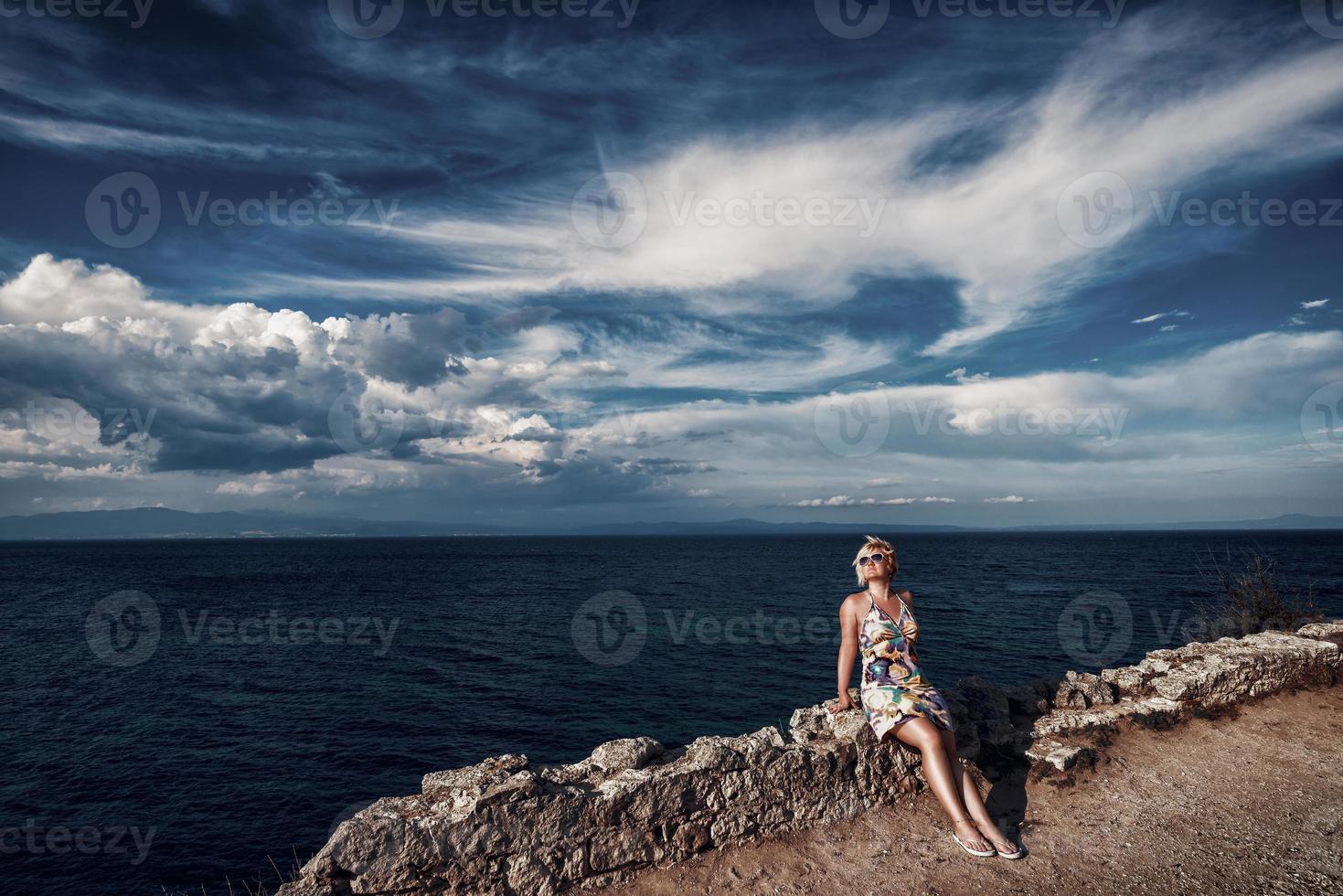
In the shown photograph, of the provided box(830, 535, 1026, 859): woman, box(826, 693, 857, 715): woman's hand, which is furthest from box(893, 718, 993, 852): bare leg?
box(826, 693, 857, 715): woman's hand

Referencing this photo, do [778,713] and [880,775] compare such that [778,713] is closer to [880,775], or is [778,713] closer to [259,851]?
[259,851]

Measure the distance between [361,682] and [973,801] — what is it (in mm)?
35870

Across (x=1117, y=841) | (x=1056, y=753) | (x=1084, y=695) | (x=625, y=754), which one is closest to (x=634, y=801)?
(x=625, y=754)

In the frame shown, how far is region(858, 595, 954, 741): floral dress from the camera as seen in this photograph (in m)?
7.00

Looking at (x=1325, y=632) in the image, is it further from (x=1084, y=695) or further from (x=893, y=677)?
(x=893, y=677)

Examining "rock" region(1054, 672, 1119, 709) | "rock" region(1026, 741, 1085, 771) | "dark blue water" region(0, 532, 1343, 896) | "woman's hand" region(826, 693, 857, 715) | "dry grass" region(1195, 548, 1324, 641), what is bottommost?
"dark blue water" region(0, 532, 1343, 896)

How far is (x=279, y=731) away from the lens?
27578 millimetres

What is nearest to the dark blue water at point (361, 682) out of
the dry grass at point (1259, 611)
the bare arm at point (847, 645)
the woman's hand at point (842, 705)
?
the dry grass at point (1259, 611)

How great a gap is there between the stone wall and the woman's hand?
102 mm

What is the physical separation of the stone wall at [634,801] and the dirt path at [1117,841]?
0.30 metres

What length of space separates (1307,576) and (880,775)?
92.0m

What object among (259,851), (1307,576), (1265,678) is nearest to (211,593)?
(259,851)

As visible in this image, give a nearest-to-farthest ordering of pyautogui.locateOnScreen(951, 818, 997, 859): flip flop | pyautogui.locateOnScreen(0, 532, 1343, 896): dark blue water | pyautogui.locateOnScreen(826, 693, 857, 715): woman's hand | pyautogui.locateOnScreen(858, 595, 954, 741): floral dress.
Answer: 1. pyautogui.locateOnScreen(951, 818, 997, 859): flip flop
2. pyautogui.locateOnScreen(858, 595, 954, 741): floral dress
3. pyautogui.locateOnScreen(826, 693, 857, 715): woman's hand
4. pyautogui.locateOnScreen(0, 532, 1343, 896): dark blue water

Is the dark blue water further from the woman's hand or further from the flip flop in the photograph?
the flip flop
